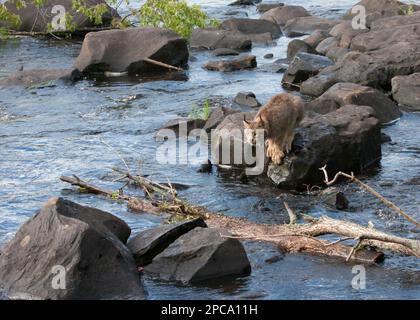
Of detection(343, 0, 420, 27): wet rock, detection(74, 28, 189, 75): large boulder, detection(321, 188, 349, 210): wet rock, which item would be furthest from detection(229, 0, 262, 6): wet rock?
detection(321, 188, 349, 210): wet rock

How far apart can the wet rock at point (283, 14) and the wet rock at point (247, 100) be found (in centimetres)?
850

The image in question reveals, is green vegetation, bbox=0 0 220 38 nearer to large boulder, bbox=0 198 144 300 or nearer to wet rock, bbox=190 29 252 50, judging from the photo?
wet rock, bbox=190 29 252 50

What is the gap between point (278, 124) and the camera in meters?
11.3

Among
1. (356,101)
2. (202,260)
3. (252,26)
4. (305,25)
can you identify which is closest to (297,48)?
(252,26)

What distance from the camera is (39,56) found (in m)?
20.0

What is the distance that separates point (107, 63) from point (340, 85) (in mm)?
5331

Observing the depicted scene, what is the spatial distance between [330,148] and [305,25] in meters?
11.5

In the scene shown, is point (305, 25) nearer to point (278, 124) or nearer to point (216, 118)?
point (216, 118)

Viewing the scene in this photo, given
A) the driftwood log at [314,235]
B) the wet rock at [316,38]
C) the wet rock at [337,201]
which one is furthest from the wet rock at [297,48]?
the driftwood log at [314,235]

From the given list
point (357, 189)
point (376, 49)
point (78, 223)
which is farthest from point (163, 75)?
point (78, 223)

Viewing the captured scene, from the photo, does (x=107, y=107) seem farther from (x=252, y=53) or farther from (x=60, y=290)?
(x=60, y=290)

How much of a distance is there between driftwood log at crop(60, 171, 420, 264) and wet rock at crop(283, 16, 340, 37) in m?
12.7

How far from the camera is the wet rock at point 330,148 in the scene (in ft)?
37.7

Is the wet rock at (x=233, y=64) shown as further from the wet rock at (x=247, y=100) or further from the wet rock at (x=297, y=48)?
the wet rock at (x=247, y=100)
